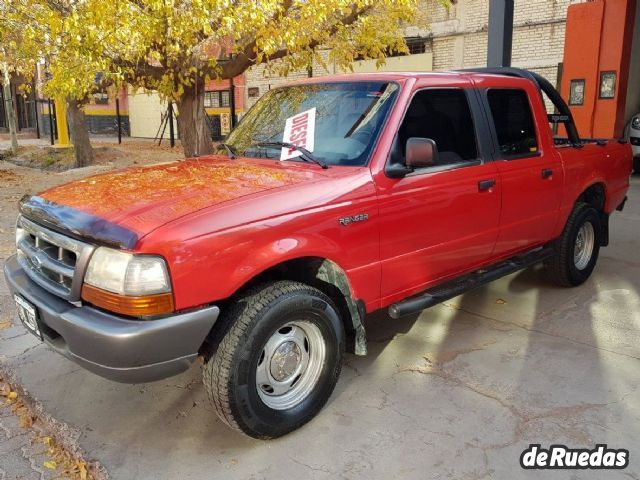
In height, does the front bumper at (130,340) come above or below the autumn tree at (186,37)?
below

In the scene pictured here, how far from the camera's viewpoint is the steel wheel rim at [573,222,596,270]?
539cm

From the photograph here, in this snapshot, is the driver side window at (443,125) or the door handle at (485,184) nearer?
the driver side window at (443,125)

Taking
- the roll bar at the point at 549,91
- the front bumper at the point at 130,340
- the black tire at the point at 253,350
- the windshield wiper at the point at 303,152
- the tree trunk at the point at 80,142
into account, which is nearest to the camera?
the front bumper at the point at 130,340

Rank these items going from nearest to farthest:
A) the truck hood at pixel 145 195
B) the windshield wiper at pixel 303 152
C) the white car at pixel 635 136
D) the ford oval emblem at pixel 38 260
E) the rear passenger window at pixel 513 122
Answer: the truck hood at pixel 145 195 < the ford oval emblem at pixel 38 260 < the windshield wiper at pixel 303 152 < the rear passenger window at pixel 513 122 < the white car at pixel 635 136

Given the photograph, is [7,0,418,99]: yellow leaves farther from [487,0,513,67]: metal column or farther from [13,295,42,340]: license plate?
[13,295,42,340]: license plate

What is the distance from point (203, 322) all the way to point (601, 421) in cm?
223

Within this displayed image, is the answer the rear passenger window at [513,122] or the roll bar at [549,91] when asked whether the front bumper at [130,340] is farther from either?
the roll bar at [549,91]

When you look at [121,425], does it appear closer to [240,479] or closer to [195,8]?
[240,479]

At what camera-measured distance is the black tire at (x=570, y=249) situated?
5047mm

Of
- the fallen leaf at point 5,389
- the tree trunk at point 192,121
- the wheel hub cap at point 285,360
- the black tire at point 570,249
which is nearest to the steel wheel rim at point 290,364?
the wheel hub cap at point 285,360

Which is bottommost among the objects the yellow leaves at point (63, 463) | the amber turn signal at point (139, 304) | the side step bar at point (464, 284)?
→ the yellow leaves at point (63, 463)

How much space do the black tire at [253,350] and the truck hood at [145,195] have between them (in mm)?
537

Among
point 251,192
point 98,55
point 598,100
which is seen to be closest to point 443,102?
point 251,192

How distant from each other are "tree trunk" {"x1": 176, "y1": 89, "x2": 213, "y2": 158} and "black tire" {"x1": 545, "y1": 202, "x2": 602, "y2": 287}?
6120 mm
